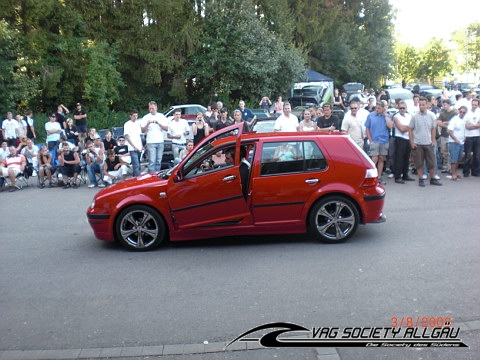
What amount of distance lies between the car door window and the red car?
14 millimetres

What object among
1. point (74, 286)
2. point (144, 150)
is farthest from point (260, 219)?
point (144, 150)

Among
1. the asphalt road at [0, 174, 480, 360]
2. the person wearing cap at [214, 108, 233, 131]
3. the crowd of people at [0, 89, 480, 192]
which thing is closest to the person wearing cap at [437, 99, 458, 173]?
the crowd of people at [0, 89, 480, 192]

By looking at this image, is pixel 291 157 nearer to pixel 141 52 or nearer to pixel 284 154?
pixel 284 154

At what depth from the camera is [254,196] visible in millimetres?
7637

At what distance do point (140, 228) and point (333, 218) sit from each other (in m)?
2.78

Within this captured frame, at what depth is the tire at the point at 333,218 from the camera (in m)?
7.73

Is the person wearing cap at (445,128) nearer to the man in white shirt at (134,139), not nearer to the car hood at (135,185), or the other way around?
the man in white shirt at (134,139)

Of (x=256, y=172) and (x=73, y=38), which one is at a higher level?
(x=73, y=38)

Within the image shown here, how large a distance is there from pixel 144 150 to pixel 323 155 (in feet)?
27.5

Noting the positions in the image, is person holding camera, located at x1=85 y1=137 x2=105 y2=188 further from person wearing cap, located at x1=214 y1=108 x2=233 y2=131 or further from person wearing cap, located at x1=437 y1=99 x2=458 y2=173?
person wearing cap, located at x1=437 y1=99 x2=458 y2=173

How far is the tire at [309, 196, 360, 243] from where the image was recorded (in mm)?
7730

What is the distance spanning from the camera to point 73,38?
87.1 ft

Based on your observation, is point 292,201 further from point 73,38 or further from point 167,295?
point 73,38

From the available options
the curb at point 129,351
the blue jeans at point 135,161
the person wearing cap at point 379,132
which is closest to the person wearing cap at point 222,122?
the blue jeans at point 135,161
